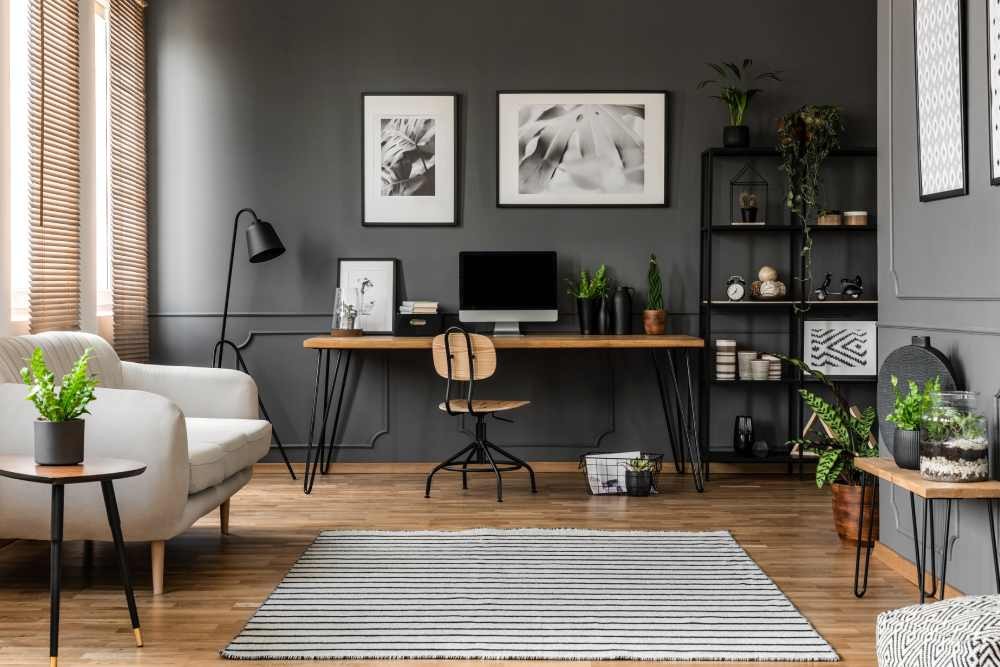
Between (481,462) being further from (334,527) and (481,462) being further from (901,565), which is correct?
(901,565)

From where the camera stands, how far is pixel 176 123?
19.2ft

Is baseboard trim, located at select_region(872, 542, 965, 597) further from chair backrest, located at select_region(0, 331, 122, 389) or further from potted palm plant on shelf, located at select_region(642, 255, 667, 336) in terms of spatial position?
chair backrest, located at select_region(0, 331, 122, 389)

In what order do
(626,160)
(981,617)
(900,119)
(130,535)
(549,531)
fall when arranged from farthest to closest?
(626,160) → (549,531) → (900,119) → (130,535) → (981,617)

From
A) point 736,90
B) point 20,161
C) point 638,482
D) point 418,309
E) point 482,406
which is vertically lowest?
point 638,482

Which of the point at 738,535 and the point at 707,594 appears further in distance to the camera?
the point at 738,535

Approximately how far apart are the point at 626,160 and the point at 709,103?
0.59 m

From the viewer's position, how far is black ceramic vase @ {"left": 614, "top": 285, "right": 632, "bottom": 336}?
5672mm

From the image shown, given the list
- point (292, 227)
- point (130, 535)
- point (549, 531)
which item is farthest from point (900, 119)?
point (292, 227)

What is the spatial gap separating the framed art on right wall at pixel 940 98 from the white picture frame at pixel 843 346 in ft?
7.81

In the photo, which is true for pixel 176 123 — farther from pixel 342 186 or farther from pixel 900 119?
pixel 900 119

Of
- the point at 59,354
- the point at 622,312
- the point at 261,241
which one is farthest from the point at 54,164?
the point at 622,312

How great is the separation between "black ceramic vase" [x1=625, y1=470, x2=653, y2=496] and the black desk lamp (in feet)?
6.20

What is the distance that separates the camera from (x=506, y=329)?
566cm

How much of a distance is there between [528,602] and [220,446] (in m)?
1.29
